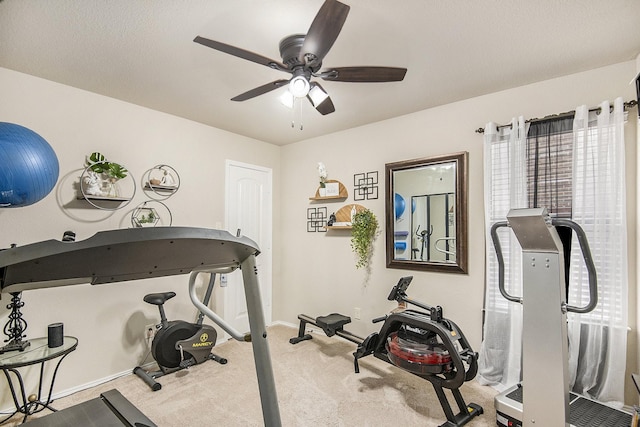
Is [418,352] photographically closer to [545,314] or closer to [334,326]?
[545,314]

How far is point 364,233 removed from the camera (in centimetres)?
357

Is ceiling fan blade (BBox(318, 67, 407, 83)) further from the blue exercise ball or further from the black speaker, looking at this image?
the black speaker

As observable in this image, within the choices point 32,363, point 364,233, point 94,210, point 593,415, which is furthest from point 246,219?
point 593,415

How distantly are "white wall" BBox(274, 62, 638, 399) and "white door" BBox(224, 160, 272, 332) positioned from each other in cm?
25

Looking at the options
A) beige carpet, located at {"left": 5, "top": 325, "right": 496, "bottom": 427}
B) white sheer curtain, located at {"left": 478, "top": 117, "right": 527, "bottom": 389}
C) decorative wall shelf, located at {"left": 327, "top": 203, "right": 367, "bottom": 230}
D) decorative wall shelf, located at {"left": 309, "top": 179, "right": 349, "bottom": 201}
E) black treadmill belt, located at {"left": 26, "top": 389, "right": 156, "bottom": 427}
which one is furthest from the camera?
decorative wall shelf, located at {"left": 309, "top": 179, "right": 349, "bottom": 201}

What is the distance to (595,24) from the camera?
1.89 m

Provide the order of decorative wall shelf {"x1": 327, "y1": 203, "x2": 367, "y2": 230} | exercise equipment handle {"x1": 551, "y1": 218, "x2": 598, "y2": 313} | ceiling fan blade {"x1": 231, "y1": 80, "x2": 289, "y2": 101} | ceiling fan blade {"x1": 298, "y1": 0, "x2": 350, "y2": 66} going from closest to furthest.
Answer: ceiling fan blade {"x1": 298, "y1": 0, "x2": 350, "y2": 66}
exercise equipment handle {"x1": 551, "y1": 218, "x2": 598, "y2": 313}
ceiling fan blade {"x1": 231, "y1": 80, "x2": 289, "y2": 101}
decorative wall shelf {"x1": 327, "y1": 203, "x2": 367, "y2": 230}

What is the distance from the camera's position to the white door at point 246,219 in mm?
3950

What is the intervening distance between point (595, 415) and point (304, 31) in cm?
298

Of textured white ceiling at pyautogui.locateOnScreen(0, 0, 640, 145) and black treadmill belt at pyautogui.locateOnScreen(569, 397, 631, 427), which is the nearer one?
textured white ceiling at pyautogui.locateOnScreen(0, 0, 640, 145)

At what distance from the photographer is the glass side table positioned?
78.4 inches

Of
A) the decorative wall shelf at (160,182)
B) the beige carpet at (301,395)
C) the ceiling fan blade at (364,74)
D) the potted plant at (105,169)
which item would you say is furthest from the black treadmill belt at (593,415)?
the potted plant at (105,169)

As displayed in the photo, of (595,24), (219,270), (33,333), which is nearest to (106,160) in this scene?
(33,333)

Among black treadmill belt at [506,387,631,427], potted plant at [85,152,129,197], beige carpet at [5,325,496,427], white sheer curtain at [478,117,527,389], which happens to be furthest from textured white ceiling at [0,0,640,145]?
beige carpet at [5,325,496,427]
